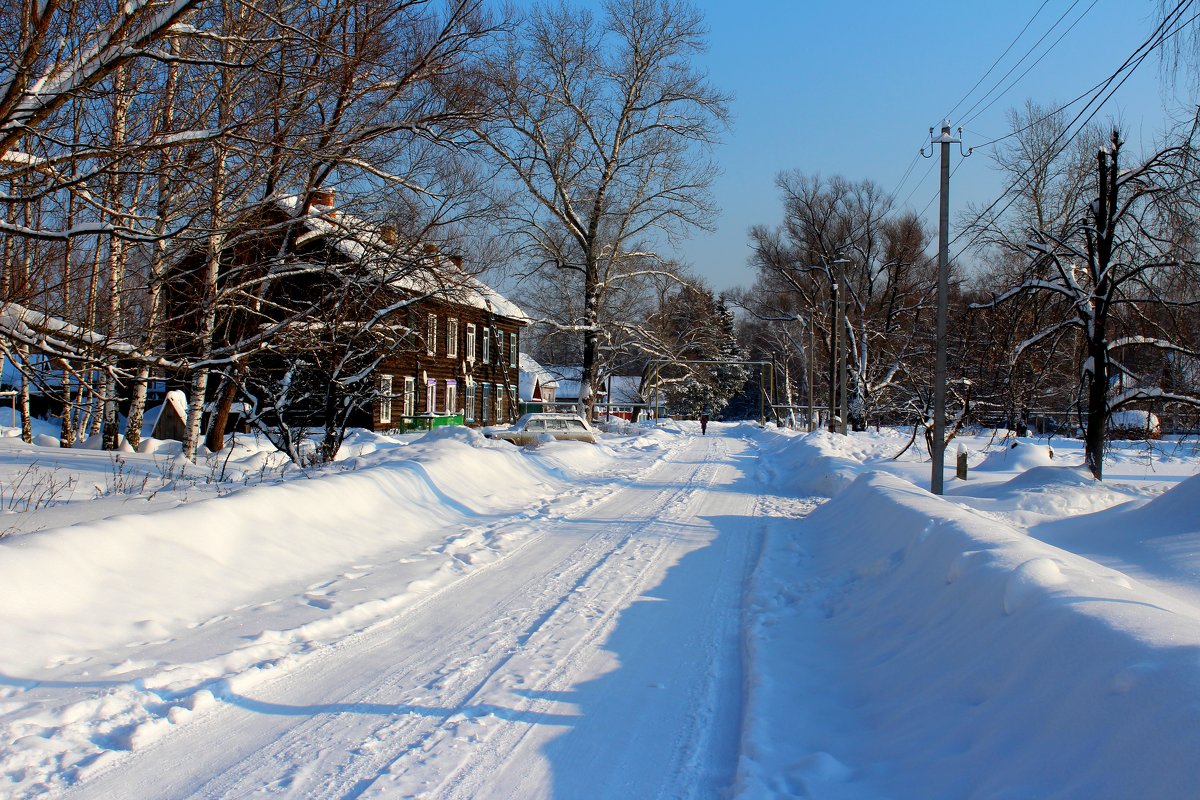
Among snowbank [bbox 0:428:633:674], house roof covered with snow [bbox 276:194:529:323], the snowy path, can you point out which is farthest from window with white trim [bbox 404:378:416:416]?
the snowy path

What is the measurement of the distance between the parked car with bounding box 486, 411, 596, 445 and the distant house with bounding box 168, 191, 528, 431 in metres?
4.06

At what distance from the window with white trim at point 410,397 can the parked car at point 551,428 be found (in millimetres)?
14745

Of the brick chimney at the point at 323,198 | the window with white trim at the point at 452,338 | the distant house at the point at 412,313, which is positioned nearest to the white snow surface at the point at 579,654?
the distant house at the point at 412,313

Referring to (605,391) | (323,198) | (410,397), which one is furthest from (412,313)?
(605,391)

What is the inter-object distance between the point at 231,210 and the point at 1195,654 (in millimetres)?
10707

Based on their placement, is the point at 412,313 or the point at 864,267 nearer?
the point at 412,313

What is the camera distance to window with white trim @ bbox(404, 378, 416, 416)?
41906mm

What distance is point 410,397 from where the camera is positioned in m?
42.7

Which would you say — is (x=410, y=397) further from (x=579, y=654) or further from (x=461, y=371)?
(x=579, y=654)

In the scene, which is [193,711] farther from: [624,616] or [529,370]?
[529,370]

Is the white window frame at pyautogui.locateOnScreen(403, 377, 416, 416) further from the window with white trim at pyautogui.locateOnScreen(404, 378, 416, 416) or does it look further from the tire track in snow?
the tire track in snow

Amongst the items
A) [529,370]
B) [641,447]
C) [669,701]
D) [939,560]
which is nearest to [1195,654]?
[669,701]

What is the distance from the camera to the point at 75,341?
852 cm

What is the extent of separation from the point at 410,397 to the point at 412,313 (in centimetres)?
2727
